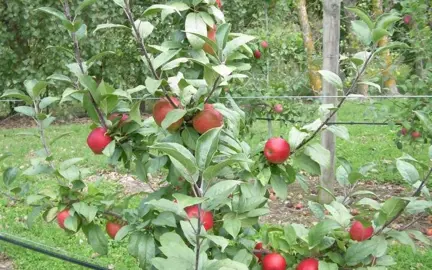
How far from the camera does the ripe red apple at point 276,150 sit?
1166 millimetres

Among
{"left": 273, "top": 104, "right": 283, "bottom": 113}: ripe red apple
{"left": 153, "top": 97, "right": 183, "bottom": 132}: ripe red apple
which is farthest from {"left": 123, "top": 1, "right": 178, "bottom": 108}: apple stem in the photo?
{"left": 273, "top": 104, "right": 283, "bottom": 113}: ripe red apple

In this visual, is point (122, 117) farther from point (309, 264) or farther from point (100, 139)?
point (309, 264)

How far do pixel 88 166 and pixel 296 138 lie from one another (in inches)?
184

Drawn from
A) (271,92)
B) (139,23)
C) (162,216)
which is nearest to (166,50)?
(139,23)

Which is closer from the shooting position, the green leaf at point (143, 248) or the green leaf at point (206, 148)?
the green leaf at point (206, 148)

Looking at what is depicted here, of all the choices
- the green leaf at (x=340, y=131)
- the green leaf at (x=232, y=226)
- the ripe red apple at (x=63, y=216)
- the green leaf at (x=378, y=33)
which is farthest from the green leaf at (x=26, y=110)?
the green leaf at (x=378, y=33)

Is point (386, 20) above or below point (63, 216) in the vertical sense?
above

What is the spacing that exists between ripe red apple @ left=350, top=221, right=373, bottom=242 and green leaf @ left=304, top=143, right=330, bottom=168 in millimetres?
143

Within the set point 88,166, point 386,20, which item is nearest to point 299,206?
point 88,166

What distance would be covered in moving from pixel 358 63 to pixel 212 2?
347 mm

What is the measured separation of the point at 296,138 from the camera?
3.96ft

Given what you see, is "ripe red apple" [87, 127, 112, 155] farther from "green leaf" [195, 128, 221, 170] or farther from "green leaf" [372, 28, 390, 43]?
"green leaf" [372, 28, 390, 43]

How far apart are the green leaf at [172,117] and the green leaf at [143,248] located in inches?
10.7

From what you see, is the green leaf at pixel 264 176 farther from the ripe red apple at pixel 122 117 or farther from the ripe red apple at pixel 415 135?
the ripe red apple at pixel 415 135
